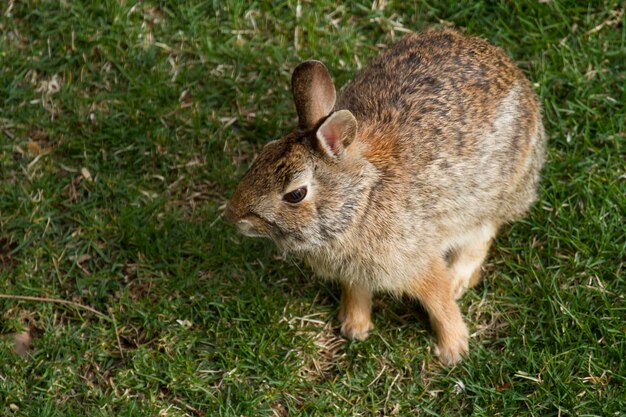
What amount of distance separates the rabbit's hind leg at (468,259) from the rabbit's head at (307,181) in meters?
0.93

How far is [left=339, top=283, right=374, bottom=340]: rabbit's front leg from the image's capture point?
17.4 feet

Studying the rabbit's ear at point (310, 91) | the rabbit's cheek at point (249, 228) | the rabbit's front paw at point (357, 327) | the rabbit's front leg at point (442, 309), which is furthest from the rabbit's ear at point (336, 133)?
the rabbit's front paw at point (357, 327)

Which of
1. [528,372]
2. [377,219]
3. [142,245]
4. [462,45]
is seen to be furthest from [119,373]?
[462,45]

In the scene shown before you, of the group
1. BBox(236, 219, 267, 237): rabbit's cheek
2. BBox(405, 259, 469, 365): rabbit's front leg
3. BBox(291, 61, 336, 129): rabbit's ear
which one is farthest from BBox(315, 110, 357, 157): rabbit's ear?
BBox(405, 259, 469, 365): rabbit's front leg

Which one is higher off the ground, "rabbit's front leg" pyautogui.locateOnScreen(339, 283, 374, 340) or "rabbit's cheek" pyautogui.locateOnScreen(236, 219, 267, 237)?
"rabbit's cheek" pyautogui.locateOnScreen(236, 219, 267, 237)

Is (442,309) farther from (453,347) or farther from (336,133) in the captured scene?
(336,133)

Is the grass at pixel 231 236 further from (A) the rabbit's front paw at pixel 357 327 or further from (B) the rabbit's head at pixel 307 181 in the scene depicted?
(B) the rabbit's head at pixel 307 181

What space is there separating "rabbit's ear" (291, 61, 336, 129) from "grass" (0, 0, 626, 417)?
1133 mm

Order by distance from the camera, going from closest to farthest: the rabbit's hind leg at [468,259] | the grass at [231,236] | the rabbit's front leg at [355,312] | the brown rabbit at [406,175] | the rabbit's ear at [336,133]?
the rabbit's ear at [336,133] → the brown rabbit at [406,175] → the grass at [231,236] → the rabbit's front leg at [355,312] → the rabbit's hind leg at [468,259]

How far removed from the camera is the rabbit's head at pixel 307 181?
4.57m

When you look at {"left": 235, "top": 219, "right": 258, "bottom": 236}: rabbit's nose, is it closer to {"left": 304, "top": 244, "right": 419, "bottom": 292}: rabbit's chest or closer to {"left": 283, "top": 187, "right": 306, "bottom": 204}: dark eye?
{"left": 283, "top": 187, "right": 306, "bottom": 204}: dark eye

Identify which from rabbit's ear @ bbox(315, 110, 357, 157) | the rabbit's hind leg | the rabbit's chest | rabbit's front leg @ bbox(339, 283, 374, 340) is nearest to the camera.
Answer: rabbit's ear @ bbox(315, 110, 357, 157)

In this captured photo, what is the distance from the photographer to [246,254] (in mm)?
5652

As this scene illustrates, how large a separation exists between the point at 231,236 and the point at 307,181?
4.05 ft
